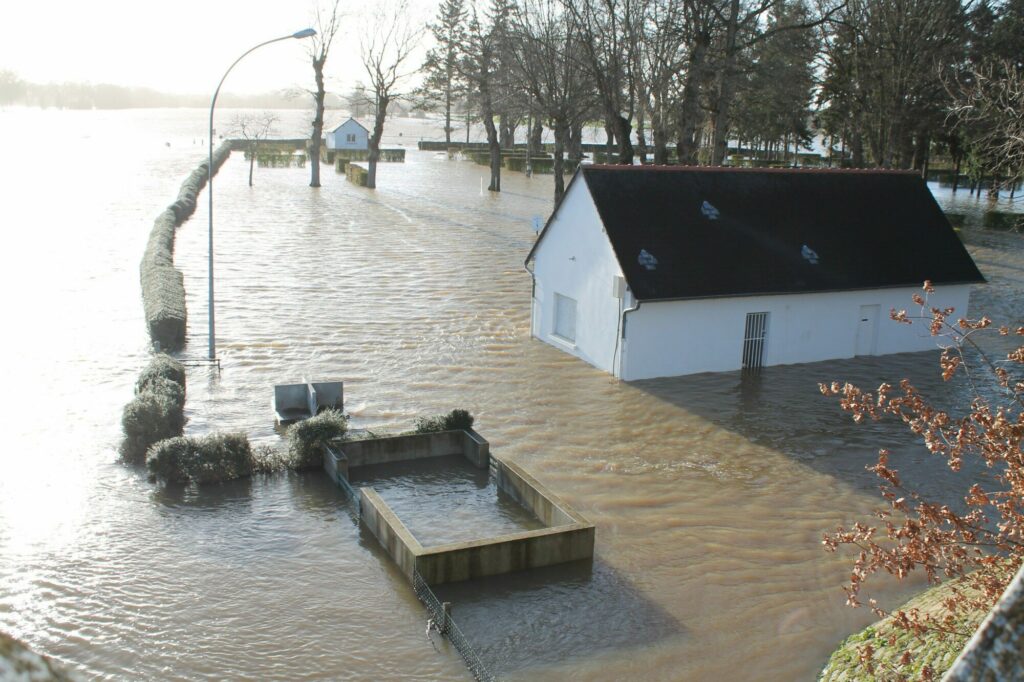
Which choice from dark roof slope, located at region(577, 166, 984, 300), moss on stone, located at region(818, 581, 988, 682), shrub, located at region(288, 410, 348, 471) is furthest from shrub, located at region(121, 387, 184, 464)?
moss on stone, located at region(818, 581, 988, 682)

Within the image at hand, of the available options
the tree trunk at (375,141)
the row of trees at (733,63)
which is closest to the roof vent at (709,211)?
the row of trees at (733,63)

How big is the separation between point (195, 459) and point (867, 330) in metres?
19.5

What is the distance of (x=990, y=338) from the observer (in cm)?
3030

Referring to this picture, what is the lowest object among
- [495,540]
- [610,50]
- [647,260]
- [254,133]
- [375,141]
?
[495,540]

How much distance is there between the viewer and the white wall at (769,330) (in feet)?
82.0

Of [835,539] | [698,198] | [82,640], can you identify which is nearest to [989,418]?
[835,539]

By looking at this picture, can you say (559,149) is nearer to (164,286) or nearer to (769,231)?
(769,231)

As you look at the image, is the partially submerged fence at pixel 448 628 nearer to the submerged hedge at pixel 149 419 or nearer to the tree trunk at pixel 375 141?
the submerged hedge at pixel 149 419

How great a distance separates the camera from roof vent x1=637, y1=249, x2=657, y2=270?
81.4 feet

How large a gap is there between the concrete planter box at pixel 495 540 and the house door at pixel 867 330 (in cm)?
1411

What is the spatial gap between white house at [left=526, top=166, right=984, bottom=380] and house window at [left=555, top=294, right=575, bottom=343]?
0.14 ft

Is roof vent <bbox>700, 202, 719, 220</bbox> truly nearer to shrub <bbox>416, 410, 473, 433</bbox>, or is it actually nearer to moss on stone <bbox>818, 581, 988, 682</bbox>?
shrub <bbox>416, 410, 473, 433</bbox>

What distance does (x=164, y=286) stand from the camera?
31.4 meters

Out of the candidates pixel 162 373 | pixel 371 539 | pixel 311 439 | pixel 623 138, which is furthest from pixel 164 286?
pixel 623 138
